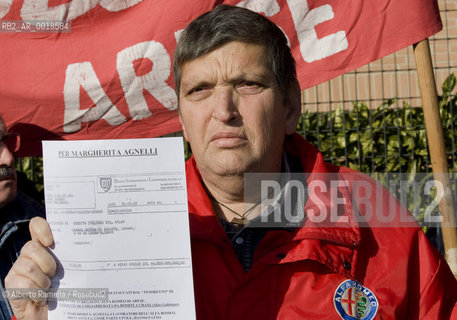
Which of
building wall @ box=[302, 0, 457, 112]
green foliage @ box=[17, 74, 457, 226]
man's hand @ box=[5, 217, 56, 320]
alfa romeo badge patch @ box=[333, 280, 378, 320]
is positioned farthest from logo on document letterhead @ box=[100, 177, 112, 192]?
building wall @ box=[302, 0, 457, 112]

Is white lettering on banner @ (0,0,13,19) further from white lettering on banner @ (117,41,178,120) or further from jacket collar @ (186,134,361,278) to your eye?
jacket collar @ (186,134,361,278)

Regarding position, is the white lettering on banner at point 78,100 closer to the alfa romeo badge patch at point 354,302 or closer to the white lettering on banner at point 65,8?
the white lettering on banner at point 65,8

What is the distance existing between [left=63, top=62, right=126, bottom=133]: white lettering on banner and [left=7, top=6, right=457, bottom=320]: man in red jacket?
1023mm

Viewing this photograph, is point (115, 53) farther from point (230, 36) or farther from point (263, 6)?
point (230, 36)

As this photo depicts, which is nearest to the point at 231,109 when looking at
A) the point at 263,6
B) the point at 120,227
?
the point at 120,227

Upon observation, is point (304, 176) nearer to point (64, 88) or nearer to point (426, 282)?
→ point (426, 282)

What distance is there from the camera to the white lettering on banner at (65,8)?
123 inches

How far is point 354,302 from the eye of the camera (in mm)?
2021

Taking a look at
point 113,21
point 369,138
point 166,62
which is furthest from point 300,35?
point 369,138

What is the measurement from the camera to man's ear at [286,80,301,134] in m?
2.36

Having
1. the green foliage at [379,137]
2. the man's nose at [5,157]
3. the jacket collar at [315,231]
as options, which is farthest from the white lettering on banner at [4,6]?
the green foliage at [379,137]

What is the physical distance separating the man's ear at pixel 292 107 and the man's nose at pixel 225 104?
0.95ft

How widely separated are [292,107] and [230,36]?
1.26 ft

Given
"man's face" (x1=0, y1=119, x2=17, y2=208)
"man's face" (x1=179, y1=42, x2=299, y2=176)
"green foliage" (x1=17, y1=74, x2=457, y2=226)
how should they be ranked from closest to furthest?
"man's face" (x1=179, y1=42, x2=299, y2=176) < "man's face" (x1=0, y1=119, x2=17, y2=208) < "green foliage" (x1=17, y1=74, x2=457, y2=226)
